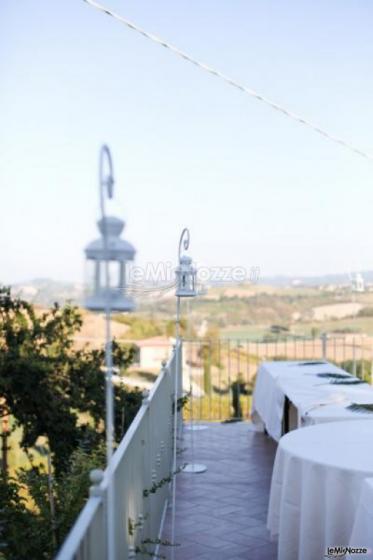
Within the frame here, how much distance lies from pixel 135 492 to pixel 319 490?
0.74 meters

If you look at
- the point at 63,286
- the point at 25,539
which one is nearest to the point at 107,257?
the point at 63,286

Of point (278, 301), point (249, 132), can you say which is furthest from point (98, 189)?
point (278, 301)

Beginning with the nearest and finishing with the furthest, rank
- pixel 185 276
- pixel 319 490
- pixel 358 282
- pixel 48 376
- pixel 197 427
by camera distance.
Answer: pixel 319 490
pixel 185 276
pixel 197 427
pixel 48 376
pixel 358 282

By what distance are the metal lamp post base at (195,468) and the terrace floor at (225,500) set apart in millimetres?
51

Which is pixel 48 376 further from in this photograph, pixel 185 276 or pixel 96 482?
pixel 96 482

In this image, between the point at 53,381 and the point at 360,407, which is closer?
the point at 360,407

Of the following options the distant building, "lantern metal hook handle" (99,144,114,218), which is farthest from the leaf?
the distant building

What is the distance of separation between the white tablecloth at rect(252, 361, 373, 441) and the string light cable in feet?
5.84

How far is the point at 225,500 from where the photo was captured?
452 cm

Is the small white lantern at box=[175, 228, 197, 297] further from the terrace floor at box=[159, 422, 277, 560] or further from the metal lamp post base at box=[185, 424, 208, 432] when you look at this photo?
the metal lamp post base at box=[185, 424, 208, 432]

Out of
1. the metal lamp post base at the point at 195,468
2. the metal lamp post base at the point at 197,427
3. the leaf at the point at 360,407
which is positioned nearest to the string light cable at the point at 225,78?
the leaf at the point at 360,407

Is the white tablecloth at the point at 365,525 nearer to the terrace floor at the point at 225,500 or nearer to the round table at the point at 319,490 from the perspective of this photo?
the round table at the point at 319,490

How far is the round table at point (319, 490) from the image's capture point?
2805 mm

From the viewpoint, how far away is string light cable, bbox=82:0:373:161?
416 cm
